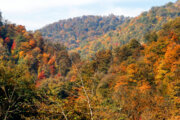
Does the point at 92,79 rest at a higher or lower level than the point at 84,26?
lower

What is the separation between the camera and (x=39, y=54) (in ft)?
162

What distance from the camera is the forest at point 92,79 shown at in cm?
327

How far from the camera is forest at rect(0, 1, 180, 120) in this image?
327 centimetres

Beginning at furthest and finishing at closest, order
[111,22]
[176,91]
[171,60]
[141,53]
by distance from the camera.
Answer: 1. [111,22]
2. [141,53]
3. [171,60]
4. [176,91]

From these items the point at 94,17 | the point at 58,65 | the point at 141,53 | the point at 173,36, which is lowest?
the point at 58,65

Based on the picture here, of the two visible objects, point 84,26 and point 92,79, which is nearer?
point 92,79

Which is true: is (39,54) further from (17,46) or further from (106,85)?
(106,85)

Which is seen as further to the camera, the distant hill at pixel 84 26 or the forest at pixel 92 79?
the distant hill at pixel 84 26

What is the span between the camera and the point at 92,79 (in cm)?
411

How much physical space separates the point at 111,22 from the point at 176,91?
16453 cm

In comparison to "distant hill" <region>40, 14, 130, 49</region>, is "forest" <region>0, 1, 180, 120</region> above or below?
below

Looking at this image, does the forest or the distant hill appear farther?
the distant hill

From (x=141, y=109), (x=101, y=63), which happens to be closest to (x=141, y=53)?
(x=101, y=63)

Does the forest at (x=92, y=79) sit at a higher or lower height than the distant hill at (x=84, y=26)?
lower
